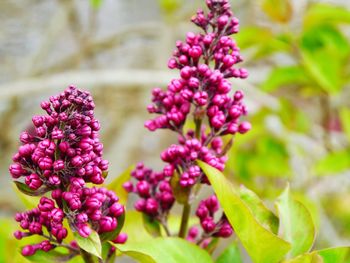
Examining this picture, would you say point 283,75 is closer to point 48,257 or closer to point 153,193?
point 153,193

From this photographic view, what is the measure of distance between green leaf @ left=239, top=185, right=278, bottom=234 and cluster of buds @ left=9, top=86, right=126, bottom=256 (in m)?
0.14

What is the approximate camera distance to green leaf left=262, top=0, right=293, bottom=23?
1.45 m

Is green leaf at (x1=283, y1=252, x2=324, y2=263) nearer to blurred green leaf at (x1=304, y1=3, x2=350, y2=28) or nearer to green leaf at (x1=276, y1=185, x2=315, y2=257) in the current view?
green leaf at (x1=276, y1=185, x2=315, y2=257)

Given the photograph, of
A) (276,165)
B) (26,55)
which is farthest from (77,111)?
(26,55)

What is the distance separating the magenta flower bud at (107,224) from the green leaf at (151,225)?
0.12m

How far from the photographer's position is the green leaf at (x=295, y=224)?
0.57 meters

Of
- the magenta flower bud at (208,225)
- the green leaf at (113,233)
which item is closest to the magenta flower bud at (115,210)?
the green leaf at (113,233)

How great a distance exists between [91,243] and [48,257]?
0.09m

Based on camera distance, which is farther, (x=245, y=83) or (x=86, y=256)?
(x=245, y=83)

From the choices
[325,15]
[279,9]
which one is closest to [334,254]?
[325,15]

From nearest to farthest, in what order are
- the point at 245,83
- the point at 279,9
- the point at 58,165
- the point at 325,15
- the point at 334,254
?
the point at 58,165
the point at 334,254
the point at 325,15
the point at 279,9
the point at 245,83

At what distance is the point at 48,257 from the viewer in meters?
0.55

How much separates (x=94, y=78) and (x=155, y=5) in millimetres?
1704

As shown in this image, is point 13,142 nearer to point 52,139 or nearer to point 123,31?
point 123,31
